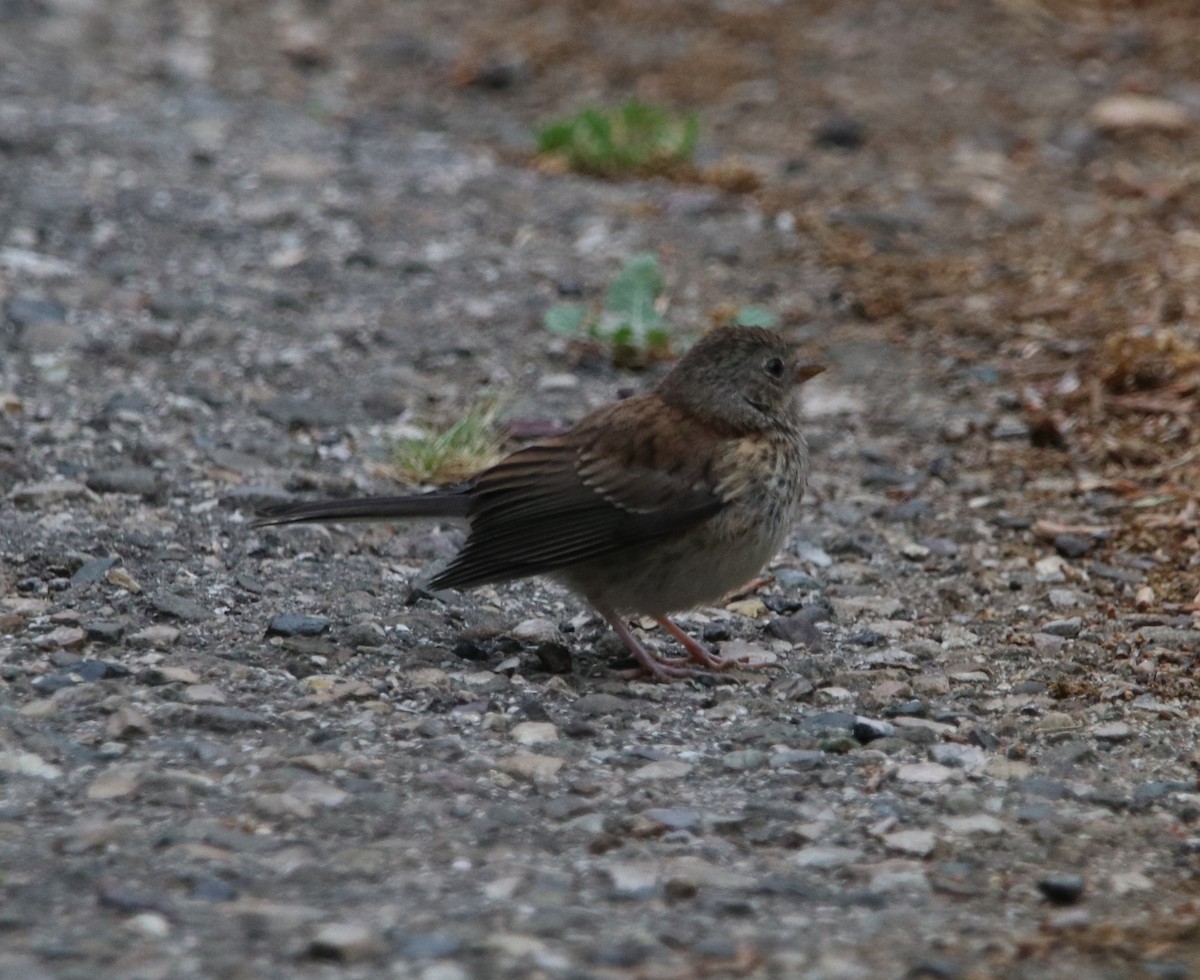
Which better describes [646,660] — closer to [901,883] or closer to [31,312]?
[901,883]

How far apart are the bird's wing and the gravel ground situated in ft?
1.08

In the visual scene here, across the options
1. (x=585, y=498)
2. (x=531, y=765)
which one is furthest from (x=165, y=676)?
(x=585, y=498)

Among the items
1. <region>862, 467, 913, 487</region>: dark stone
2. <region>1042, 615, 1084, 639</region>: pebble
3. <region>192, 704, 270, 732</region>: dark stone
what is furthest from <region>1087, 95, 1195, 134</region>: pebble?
<region>192, 704, 270, 732</region>: dark stone

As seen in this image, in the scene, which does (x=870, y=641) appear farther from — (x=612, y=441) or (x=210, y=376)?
(x=210, y=376)

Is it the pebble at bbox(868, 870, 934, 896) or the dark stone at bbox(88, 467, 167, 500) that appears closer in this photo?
the pebble at bbox(868, 870, 934, 896)

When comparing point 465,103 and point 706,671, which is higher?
point 465,103

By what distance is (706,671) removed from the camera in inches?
203

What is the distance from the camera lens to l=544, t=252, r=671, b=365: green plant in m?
7.15

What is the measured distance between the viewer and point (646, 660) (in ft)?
16.8

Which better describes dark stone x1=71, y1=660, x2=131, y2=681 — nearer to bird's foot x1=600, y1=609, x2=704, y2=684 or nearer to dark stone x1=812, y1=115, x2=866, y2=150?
bird's foot x1=600, y1=609, x2=704, y2=684

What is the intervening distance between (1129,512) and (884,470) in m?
0.90

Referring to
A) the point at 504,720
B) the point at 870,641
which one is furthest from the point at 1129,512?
the point at 504,720

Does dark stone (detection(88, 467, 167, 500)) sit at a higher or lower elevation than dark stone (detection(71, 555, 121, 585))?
higher

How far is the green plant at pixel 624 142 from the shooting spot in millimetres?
8852
